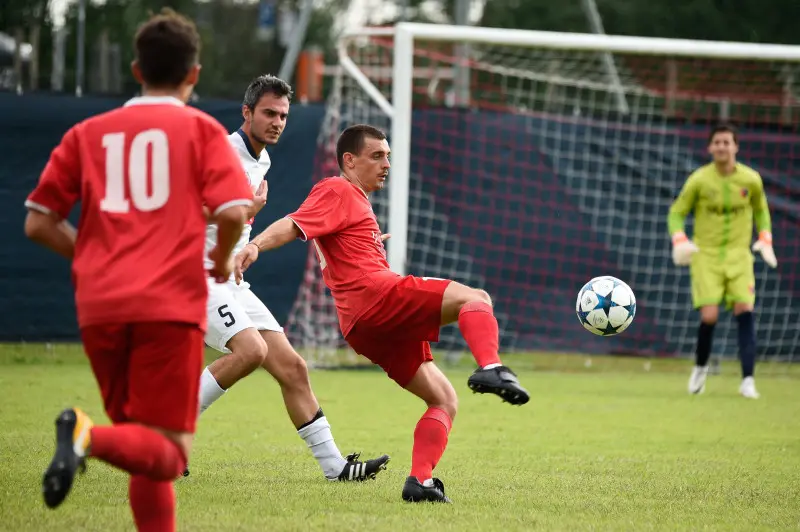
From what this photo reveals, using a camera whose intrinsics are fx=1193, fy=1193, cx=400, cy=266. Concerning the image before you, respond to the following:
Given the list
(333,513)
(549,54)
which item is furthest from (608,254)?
(333,513)

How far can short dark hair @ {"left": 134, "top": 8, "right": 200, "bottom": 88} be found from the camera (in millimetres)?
3947

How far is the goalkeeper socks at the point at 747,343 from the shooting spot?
36.2ft

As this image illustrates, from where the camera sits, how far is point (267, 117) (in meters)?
6.20

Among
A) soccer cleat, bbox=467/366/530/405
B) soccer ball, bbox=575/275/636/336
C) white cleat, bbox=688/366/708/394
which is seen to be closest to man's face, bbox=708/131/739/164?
white cleat, bbox=688/366/708/394

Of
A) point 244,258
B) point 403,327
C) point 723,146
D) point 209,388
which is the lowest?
point 209,388

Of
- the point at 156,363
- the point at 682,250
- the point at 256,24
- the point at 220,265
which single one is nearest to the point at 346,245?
the point at 220,265

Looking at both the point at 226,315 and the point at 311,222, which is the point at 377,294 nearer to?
the point at 311,222

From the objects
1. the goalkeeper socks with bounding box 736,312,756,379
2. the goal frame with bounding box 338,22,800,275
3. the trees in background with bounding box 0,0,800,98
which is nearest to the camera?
the goalkeeper socks with bounding box 736,312,756,379

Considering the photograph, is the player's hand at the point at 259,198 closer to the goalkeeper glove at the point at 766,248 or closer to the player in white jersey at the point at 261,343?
the player in white jersey at the point at 261,343

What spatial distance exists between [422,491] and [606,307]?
6.39 ft

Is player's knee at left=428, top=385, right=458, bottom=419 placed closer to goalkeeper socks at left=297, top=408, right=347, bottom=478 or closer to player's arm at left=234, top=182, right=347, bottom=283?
goalkeeper socks at left=297, top=408, right=347, bottom=478

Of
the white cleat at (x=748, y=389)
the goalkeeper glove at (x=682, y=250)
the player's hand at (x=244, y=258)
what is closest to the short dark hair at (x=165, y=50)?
the player's hand at (x=244, y=258)

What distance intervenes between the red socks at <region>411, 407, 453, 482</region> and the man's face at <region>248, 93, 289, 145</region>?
1724 millimetres

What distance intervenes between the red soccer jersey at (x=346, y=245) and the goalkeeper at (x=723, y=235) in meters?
5.99
